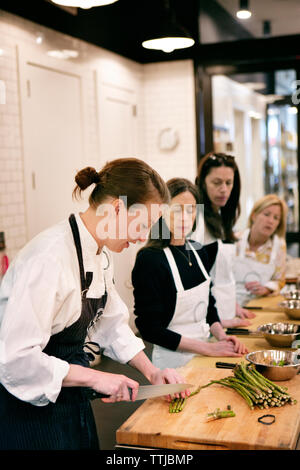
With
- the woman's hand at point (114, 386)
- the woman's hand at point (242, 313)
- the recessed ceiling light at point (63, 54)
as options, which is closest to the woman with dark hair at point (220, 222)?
the woman's hand at point (242, 313)

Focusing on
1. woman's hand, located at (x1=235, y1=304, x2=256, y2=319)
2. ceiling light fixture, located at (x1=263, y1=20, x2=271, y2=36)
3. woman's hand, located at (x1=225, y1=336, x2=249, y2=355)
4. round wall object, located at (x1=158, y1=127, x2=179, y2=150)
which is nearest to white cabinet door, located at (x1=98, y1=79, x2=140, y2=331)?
round wall object, located at (x1=158, y1=127, x2=179, y2=150)

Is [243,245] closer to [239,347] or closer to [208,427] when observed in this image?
[239,347]

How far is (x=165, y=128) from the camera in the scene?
6.46 metres

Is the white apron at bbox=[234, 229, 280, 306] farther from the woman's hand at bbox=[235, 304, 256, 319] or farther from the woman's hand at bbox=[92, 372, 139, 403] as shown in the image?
the woman's hand at bbox=[92, 372, 139, 403]

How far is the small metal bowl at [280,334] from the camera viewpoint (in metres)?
2.57

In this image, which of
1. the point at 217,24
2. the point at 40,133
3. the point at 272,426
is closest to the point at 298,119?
the point at 217,24

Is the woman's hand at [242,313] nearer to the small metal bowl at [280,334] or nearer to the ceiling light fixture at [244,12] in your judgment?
the small metal bowl at [280,334]

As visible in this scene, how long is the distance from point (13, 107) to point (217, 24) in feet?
9.84

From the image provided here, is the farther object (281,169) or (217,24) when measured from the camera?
(281,169)

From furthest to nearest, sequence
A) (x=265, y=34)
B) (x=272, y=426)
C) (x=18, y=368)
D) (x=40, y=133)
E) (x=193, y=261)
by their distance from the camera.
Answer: (x=265, y=34) → (x=40, y=133) → (x=193, y=261) → (x=272, y=426) → (x=18, y=368)

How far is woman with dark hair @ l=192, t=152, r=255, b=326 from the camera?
3309 mm

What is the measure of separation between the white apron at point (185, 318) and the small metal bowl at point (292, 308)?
58cm

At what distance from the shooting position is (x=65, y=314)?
5.74 feet
